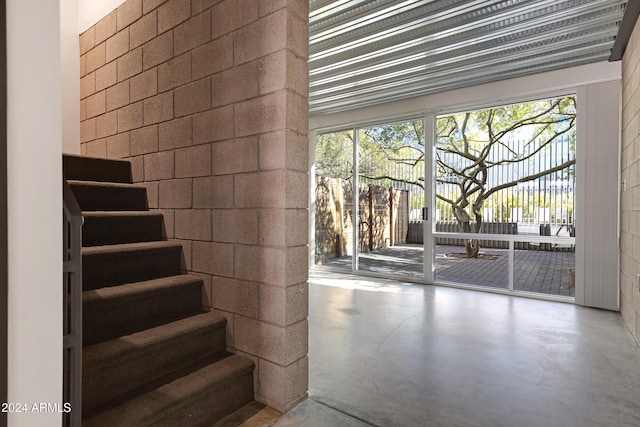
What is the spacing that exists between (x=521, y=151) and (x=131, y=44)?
4.85 meters

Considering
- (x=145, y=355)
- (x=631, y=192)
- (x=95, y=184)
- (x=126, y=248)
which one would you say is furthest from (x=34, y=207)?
(x=631, y=192)

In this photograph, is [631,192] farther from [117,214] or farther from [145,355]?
[117,214]

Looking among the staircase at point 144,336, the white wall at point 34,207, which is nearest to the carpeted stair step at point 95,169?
the staircase at point 144,336

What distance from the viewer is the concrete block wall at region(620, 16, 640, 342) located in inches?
118

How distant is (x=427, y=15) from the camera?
124 inches

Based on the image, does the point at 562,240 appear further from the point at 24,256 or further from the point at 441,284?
the point at 24,256

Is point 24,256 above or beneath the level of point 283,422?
above

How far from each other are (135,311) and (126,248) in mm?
429

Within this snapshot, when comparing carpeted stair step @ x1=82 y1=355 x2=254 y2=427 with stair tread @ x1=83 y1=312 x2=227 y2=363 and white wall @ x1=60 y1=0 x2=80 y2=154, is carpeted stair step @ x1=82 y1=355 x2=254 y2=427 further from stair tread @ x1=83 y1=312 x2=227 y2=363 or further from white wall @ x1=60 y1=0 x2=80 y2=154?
white wall @ x1=60 y1=0 x2=80 y2=154

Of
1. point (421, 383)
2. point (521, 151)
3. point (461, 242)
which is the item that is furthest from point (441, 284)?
point (421, 383)

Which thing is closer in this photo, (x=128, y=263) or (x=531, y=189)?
(x=128, y=263)

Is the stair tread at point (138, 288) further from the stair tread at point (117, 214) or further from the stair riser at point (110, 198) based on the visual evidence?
the stair riser at point (110, 198)

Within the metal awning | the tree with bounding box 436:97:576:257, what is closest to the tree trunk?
Result: the tree with bounding box 436:97:576:257

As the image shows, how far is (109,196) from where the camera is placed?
2695 millimetres
